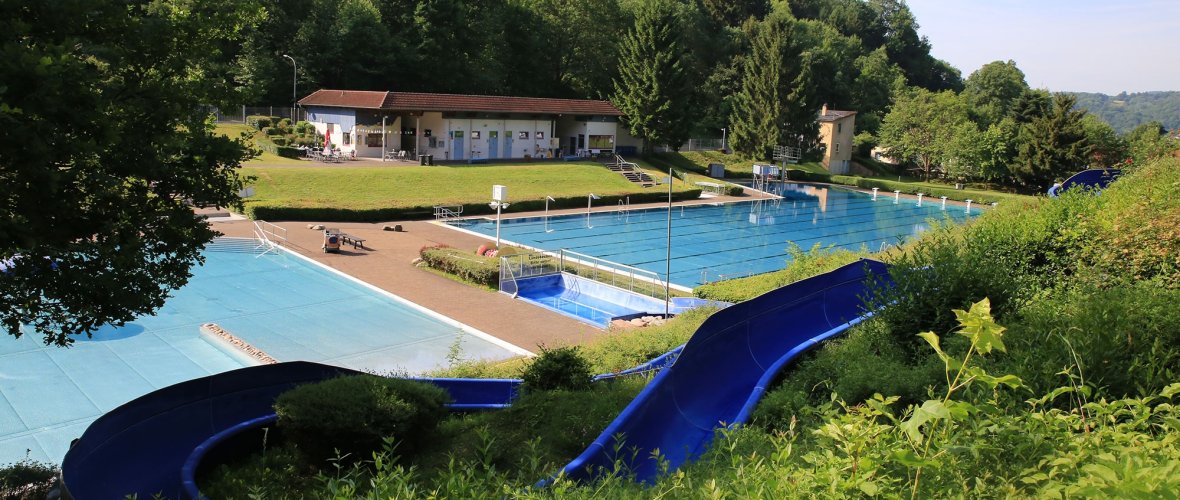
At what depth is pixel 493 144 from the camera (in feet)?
159

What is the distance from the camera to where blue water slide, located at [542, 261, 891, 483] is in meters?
7.07

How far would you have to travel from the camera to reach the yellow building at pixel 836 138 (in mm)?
63281

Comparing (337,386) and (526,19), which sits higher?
(526,19)

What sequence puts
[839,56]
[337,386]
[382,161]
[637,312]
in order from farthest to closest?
[839,56] → [382,161] → [637,312] → [337,386]

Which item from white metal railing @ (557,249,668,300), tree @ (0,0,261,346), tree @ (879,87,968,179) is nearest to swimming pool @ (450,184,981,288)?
white metal railing @ (557,249,668,300)

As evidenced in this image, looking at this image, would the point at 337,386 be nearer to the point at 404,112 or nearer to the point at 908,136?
the point at 404,112

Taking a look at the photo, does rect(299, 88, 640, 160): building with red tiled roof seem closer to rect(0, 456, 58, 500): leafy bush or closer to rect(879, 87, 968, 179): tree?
rect(879, 87, 968, 179): tree

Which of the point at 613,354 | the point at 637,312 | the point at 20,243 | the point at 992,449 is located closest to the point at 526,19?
the point at 637,312

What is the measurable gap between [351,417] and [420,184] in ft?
104

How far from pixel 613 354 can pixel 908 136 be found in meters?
55.0

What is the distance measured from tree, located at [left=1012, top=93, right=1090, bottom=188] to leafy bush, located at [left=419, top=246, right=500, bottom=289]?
40.1 m

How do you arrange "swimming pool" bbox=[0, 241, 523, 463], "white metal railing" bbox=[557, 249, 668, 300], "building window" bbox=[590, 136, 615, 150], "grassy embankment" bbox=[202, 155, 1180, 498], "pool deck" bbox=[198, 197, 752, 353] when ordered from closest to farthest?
"grassy embankment" bbox=[202, 155, 1180, 498] → "swimming pool" bbox=[0, 241, 523, 463] → "pool deck" bbox=[198, 197, 752, 353] → "white metal railing" bbox=[557, 249, 668, 300] → "building window" bbox=[590, 136, 615, 150]

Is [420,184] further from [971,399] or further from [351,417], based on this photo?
[971,399]

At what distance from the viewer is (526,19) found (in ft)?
197
